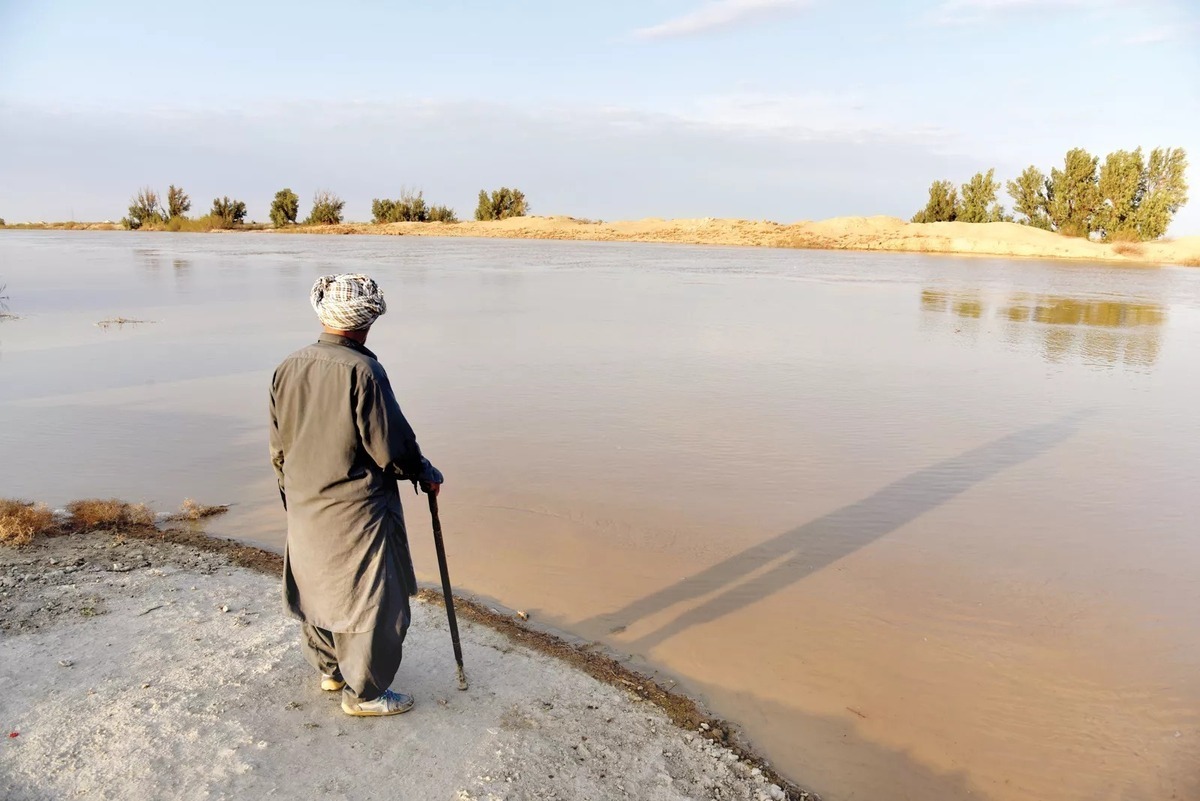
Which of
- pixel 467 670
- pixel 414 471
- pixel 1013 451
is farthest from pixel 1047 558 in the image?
pixel 414 471

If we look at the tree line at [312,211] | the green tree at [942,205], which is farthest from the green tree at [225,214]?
the green tree at [942,205]

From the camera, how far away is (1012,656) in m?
4.23

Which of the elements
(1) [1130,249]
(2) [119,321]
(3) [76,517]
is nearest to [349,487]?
(3) [76,517]

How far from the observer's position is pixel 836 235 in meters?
58.1

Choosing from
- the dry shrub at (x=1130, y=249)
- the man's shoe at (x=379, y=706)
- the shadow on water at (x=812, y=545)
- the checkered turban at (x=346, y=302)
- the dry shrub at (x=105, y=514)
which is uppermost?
the dry shrub at (x=1130, y=249)

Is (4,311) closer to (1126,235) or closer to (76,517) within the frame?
(76,517)

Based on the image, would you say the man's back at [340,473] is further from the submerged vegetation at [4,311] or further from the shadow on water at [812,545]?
the submerged vegetation at [4,311]

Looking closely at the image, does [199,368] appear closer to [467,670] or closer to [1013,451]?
[467,670]

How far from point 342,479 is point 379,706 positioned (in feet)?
3.00

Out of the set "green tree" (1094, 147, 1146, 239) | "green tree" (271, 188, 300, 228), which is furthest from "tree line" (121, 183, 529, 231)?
"green tree" (1094, 147, 1146, 239)

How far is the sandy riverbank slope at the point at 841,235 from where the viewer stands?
4778 centimetres

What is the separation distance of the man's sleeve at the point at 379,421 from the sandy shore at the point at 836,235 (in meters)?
51.0

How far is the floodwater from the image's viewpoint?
376cm

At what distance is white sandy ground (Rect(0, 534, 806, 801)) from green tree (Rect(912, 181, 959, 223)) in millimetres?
64044
